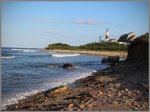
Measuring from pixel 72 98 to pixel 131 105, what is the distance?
1138mm

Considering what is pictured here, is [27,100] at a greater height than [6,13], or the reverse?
[6,13]

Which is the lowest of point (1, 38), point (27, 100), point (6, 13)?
point (27, 100)

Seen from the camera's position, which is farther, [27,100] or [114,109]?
[27,100]

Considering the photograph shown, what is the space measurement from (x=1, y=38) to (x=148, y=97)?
7.33 feet

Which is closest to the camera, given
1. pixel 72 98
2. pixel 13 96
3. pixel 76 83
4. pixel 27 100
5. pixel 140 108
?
pixel 140 108

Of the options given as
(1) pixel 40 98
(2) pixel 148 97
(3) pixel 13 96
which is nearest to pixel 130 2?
(2) pixel 148 97

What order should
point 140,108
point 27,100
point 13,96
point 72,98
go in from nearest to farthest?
point 140,108 < point 72,98 < point 27,100 < point 13,96

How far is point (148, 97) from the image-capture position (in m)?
4.38

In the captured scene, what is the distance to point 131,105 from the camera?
430cm

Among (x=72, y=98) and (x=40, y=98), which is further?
(x=40, y=98)

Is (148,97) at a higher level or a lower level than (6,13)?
lower

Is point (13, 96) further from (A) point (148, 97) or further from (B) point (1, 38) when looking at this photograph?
(A) point (148, 97)

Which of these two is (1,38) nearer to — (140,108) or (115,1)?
(115,1)

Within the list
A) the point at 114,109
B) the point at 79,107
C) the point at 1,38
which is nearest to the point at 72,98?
the point at 79,107
